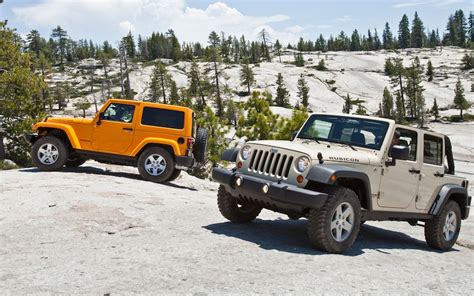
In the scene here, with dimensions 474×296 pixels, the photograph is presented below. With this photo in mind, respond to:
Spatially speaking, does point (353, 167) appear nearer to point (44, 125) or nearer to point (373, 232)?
point (373, 232)

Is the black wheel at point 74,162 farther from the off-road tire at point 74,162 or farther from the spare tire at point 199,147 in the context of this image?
the spare tire at point 199,147

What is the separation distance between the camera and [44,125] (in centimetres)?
1285

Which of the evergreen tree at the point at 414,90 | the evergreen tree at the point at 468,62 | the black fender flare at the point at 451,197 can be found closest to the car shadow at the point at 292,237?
the black fender flare at the point at 451,197

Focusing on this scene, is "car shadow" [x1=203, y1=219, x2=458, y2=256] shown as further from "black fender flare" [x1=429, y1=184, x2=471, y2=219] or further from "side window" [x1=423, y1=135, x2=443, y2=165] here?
"side window" [x1=423, y1=135, x2=443, y2=165]

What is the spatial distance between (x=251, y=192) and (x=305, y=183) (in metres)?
0.80

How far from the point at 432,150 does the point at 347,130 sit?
6.00 ft

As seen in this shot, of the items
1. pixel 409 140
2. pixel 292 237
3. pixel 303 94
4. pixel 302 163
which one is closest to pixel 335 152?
pixel 302 163

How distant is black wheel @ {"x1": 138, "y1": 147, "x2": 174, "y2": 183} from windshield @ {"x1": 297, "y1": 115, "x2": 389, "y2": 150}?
575 cm

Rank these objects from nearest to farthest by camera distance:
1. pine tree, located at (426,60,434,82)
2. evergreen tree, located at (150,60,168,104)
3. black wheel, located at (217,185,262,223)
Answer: black wheel, located at (217,185,262,223)
evergreen tree, located at (150,60,168,104)
pine tree, located at (426,60,434,82)

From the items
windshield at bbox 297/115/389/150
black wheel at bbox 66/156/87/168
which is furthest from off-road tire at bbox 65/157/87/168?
windshield at bbox 297/115/389/150

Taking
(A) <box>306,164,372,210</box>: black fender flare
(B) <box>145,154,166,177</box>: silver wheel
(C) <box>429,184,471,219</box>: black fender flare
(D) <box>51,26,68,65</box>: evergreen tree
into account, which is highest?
(D) <box>51,26,68,65</box>: evergreen tree

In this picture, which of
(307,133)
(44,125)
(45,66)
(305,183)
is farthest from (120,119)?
(45,66)

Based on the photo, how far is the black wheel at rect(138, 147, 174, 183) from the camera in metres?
12.9

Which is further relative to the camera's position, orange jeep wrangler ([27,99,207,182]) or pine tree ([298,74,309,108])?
pine tree ([298,74,309,108])
